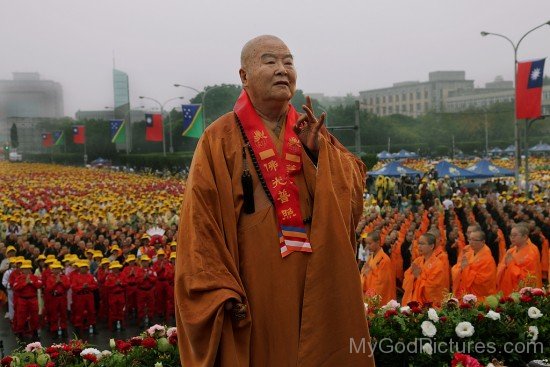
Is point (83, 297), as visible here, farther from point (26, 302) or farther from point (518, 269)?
point (518, 269)

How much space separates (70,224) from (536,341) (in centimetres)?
1809

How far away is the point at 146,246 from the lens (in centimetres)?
1612

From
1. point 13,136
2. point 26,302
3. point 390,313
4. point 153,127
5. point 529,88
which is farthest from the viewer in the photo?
point 153,127

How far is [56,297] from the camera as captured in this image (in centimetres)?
1230

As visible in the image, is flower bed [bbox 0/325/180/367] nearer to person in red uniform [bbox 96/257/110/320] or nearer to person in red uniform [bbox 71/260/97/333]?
person in red uniform [bbox 71/260/97/333]

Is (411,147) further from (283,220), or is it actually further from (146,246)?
(283,220)

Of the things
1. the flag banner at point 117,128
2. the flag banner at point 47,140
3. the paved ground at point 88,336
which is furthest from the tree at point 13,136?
the paved ground at point 88,336

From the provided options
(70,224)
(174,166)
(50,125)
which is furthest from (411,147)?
(70,224)

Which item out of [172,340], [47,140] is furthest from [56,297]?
[47,140]

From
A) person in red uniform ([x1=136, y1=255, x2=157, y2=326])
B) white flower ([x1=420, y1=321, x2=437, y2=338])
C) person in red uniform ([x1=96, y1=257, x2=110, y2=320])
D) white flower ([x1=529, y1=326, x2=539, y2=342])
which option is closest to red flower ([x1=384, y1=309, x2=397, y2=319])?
white flower ([x1=420, y1=321, x2=437, y2=338])

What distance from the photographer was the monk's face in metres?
2.89

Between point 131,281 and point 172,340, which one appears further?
point 131,281

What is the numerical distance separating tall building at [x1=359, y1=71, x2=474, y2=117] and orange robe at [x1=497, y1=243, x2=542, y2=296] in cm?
11124

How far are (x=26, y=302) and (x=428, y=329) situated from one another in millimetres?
8902
